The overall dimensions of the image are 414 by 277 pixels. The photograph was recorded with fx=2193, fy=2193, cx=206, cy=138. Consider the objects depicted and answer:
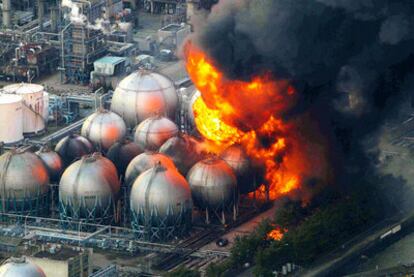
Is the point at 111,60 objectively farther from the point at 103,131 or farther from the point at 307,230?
the point at 307,230

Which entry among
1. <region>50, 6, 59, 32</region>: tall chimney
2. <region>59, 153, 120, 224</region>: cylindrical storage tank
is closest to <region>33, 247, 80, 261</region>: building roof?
<region>59, 153, 120, 224</region>: cylindrical storage tank

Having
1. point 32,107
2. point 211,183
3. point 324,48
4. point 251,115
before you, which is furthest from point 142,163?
point 32,107

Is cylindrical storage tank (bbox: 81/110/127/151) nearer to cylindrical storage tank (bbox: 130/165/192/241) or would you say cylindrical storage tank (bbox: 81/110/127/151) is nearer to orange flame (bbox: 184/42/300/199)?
orange flame (bbox: 184/42/300/199)

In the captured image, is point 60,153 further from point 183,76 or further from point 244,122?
point 183,76

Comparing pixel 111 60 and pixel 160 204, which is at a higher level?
pixel 111 60

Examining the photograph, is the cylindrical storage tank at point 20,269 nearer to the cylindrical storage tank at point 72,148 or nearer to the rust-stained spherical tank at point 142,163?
the rust-stained spherical tank at point 142,163
